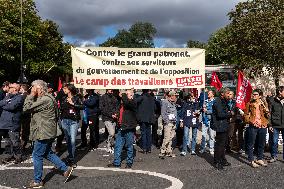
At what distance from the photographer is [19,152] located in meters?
10.4

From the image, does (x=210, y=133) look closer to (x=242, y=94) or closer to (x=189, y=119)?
(x=189, y=119)

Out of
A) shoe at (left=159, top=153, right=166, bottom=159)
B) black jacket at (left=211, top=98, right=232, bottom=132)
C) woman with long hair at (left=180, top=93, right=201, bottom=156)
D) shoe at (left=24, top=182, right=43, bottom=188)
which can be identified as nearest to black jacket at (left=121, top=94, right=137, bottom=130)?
shoe at (left=159, top=153, right=166, bottom=159)

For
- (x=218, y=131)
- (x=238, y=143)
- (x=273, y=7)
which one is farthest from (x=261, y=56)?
(x=218, y=131)

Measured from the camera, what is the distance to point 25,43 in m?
47.7

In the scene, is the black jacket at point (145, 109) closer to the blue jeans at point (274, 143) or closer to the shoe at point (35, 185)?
the blue jeans at point (274, 143)

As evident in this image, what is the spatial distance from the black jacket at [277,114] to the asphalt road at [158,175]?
3.13ft

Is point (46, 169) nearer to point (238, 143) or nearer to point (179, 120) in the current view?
point (179, 120)

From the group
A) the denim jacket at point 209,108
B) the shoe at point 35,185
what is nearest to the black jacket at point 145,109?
the denim jacket at point 209,108

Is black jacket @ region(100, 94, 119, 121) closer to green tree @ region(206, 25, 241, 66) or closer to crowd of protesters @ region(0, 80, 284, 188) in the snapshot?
crowd of protesters @ region(0, 80, 284, 188)

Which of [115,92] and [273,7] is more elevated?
[273,7]

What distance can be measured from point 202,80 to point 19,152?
479cm

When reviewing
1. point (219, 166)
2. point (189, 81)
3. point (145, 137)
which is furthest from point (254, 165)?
point (145, 137)

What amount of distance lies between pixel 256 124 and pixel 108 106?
387 centimetres

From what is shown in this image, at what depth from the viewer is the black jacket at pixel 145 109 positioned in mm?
12312
